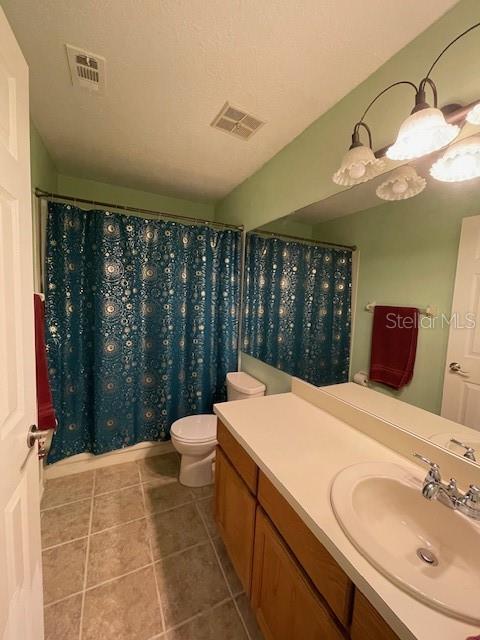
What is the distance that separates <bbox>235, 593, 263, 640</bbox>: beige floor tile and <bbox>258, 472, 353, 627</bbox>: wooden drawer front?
0.63 m

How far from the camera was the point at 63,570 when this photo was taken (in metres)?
1.29

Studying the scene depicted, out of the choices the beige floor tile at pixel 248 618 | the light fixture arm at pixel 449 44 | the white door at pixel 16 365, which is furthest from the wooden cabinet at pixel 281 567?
the light fixture arm at pixel 449 44

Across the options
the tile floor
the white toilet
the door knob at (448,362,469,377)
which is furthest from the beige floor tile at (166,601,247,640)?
the door knob at (448,362,469,377)

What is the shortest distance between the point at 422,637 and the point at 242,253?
2199 millimetres

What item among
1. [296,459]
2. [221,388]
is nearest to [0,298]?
[296,459]

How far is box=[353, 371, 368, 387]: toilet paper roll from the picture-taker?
1.21 meters

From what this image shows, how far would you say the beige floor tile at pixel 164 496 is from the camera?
171cm

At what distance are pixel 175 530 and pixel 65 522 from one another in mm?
674

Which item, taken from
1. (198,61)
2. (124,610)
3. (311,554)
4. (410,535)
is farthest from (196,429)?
(198,61)

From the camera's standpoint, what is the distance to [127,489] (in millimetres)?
1846

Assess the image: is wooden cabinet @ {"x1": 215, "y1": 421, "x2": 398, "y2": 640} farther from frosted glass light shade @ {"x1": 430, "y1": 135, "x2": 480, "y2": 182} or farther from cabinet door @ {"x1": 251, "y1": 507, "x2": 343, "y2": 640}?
frosted glass light shade @ {"x1": 430, "y1": 135, "x2": 480, "y2": 182}

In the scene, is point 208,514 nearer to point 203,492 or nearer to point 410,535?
point 203,492

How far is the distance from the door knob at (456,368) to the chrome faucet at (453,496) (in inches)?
13.7

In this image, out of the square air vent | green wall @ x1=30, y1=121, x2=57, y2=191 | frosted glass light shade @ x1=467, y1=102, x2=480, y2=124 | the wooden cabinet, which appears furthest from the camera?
green wall @ x1=30, y1=121, x2=57, y2=191
